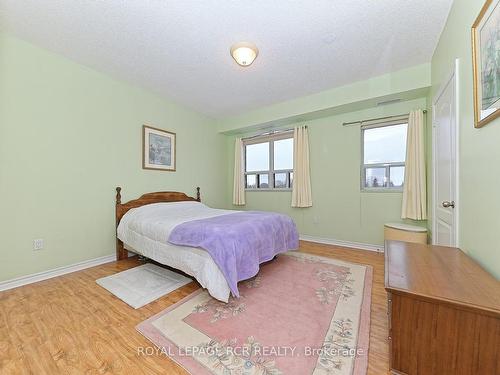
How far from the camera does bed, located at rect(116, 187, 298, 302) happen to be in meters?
1.83

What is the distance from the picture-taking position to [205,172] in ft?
15.1

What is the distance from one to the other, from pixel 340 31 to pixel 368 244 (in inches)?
119

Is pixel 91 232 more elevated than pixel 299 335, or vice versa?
pixel 91 232

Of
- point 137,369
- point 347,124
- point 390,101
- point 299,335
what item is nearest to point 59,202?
point 137,369

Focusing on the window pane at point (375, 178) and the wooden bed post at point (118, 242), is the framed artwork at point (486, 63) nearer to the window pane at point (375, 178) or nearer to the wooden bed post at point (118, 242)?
the window pane at point (375, 178)

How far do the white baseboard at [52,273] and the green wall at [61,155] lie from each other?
0.21 feet

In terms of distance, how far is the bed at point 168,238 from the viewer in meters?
1.83

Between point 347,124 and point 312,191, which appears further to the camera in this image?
point 312,191

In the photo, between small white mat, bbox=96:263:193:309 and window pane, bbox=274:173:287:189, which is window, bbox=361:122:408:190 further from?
small white mat, bbox=96:263:193:309

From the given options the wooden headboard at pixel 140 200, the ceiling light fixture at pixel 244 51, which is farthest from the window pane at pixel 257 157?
the ceiling light fixture at pixel 244 51

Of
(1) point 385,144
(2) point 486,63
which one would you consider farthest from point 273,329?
(1) point 385,144

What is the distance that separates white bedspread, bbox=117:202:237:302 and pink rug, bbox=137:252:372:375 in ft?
0.71

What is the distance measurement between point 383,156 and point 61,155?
4533mm

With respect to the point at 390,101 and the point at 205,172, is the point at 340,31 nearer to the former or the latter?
the point at 390,101
